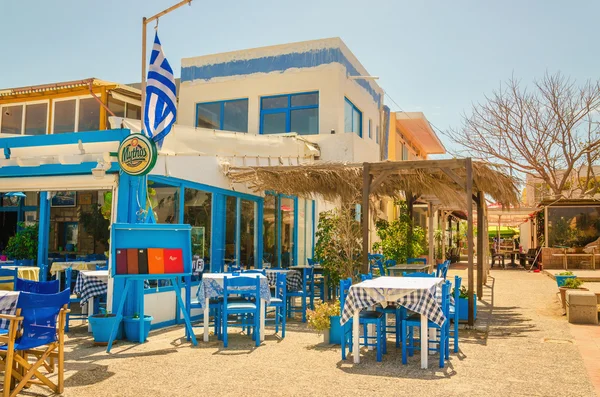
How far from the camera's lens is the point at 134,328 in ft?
26.5

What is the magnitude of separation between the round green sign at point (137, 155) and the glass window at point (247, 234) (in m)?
4.37

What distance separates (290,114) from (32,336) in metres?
12.1

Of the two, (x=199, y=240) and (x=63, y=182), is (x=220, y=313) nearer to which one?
(x=199, y=240)

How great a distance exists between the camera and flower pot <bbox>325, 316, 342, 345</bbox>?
309 inches

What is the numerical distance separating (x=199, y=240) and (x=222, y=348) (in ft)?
10.4

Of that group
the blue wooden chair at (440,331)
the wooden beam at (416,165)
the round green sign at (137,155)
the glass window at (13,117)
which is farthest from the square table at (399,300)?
the glass window at (13,117)

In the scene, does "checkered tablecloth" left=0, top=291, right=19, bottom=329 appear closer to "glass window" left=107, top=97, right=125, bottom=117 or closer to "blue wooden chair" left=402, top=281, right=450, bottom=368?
"blue wooden chair" left=402, top=281, right=450, bottom=368

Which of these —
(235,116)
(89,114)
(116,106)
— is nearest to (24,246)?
(89,114)

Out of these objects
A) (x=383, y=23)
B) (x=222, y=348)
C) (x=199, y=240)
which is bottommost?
(x=222, y=348)

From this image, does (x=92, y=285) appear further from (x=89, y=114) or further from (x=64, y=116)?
(x=64, y=116)

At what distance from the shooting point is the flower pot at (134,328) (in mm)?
8047

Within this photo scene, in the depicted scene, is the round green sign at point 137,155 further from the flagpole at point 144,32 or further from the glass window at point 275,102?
the glass window at point 275,102

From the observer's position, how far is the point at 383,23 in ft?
35.0

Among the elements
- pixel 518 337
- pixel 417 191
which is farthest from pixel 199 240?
pixel 518 337
